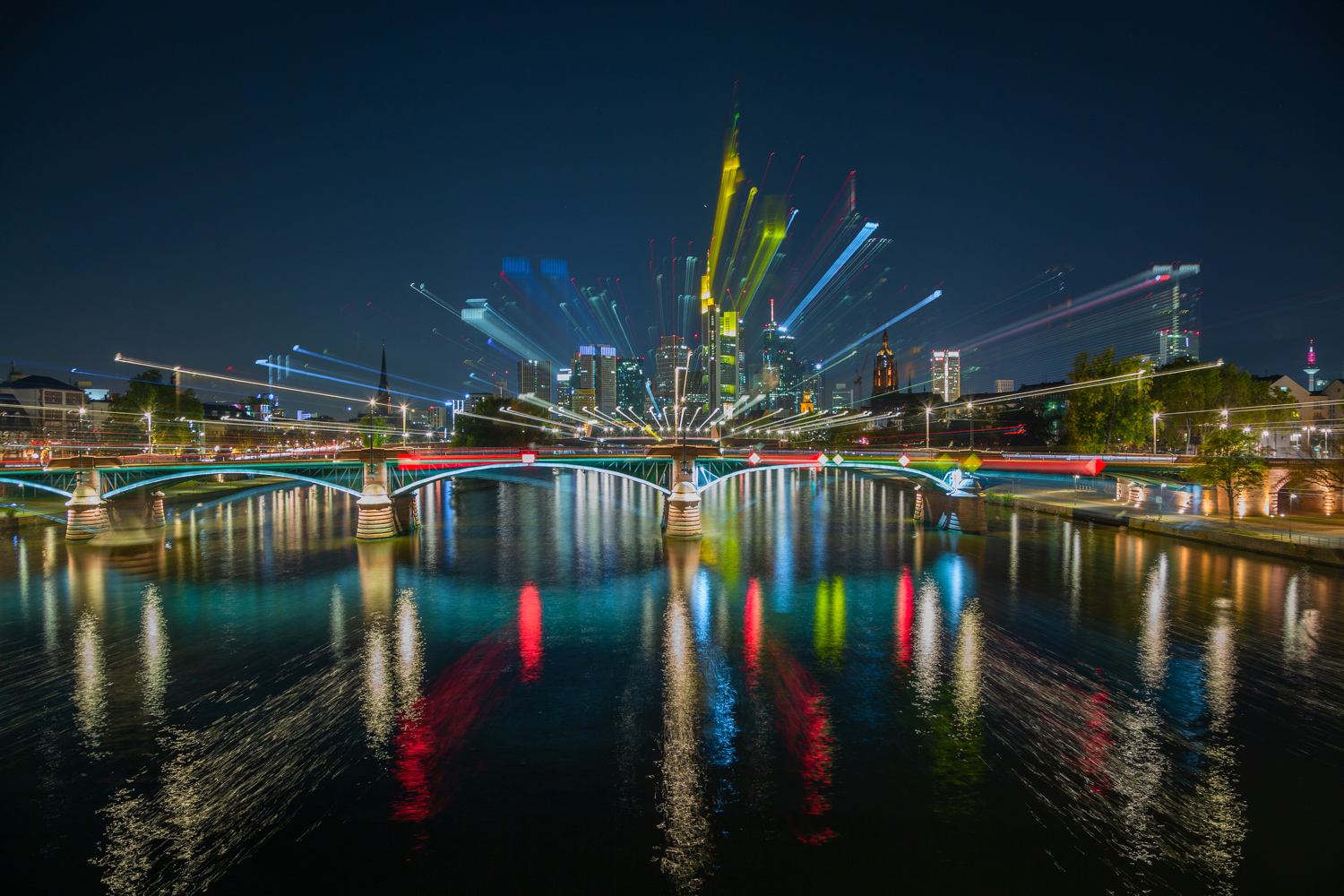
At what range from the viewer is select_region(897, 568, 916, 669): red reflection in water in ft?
58.4

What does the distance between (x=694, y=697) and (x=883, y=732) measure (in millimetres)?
4423

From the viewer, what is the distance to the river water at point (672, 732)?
8.96 m

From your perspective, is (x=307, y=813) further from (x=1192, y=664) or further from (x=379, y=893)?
(x=1192, y=664)

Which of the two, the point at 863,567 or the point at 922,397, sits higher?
the point at 922,397

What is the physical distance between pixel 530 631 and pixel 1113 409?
202ft

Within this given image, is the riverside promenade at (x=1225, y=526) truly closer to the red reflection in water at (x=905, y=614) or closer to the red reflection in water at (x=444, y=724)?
the red reflection in water at (x=905, y=614)

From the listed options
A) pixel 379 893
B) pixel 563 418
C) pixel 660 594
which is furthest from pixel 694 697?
pixel 563 418

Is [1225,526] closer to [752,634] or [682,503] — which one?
[682,503]

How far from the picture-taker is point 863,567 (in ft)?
99.9

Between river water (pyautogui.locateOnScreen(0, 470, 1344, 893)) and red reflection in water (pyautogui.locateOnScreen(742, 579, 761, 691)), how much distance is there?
0.16 m

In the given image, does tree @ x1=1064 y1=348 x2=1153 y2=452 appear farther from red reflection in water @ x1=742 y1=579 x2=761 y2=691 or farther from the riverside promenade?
red reflection in water @ x1=742 y1=579 x2=761 y2=691

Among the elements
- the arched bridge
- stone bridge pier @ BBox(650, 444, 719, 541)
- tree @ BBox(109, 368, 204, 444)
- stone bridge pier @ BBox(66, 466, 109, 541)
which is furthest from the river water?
tree @ BBox(109, 368, 204, 444)

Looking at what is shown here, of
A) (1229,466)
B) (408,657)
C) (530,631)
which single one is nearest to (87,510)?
(408,657)

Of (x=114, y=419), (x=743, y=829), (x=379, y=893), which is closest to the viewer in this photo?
(x=379, y=893)
